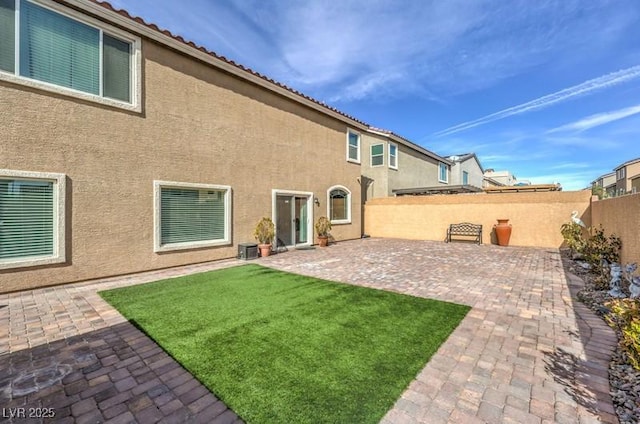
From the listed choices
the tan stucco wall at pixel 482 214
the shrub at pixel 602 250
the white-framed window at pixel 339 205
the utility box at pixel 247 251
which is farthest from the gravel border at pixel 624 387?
the white-framed window at pixel 339 205

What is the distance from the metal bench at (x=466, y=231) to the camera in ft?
50.1

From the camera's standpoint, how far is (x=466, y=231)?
15.6 meters

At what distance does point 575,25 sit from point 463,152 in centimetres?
2191

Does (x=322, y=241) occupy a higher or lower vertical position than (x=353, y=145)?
lower

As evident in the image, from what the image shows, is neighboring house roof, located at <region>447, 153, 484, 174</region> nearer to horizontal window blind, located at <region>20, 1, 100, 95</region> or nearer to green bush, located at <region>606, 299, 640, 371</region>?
green bush, located at <region>606, 299, 640, 371</region>

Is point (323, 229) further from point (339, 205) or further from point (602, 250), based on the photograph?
point (602, 250)

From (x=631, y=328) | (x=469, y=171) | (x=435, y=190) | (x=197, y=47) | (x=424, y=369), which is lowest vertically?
(x=424, y=369)

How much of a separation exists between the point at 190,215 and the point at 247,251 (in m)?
2.34

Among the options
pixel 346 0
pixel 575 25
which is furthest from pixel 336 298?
pixel 575 25

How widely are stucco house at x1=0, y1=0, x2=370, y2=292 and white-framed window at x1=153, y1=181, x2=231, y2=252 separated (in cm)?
3

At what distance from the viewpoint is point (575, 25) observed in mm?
9836

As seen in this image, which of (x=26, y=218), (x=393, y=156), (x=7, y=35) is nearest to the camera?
(x=7, y=35)

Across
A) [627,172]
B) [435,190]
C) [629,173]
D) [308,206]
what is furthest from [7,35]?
[627,172]

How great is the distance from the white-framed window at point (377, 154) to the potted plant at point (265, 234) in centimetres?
1102
